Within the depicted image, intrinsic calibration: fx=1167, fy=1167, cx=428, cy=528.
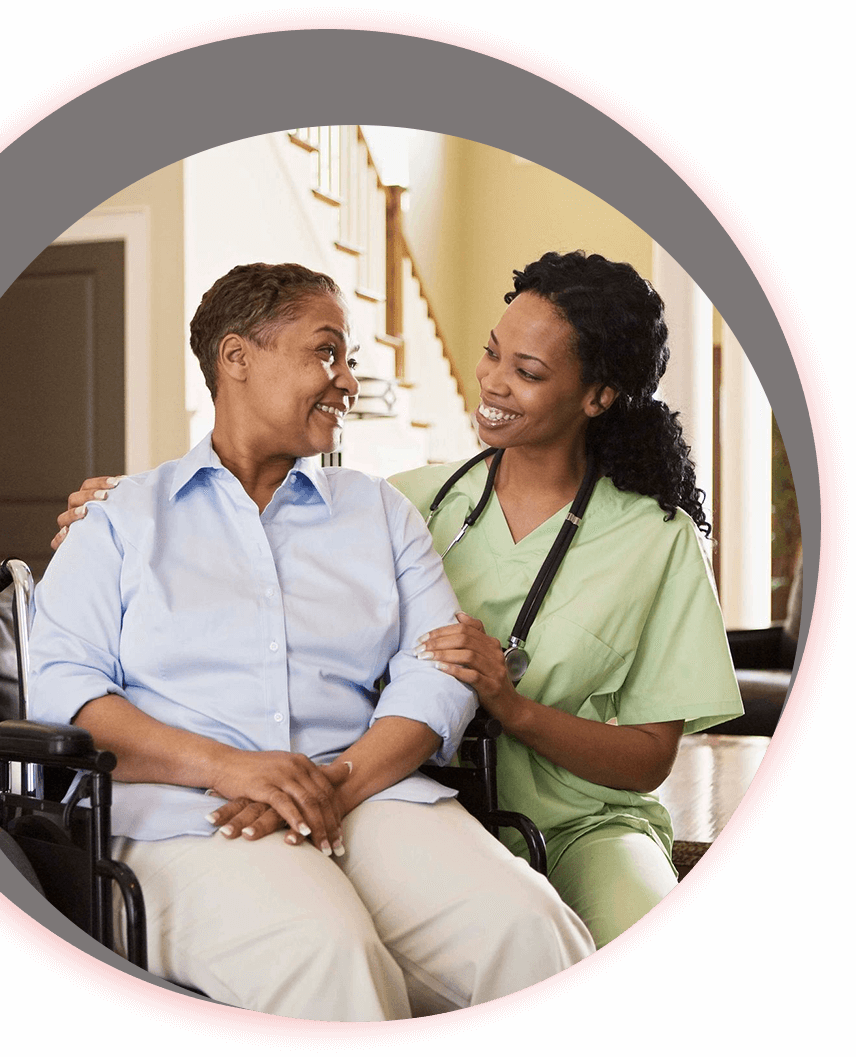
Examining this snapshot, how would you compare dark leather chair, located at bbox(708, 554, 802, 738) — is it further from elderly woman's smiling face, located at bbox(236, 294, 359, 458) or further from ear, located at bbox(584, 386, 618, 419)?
elderly woman's smiling face, located at bbox(236, 294, 359, 458)

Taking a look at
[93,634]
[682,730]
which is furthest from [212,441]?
[682,730]

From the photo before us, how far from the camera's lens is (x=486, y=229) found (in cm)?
870

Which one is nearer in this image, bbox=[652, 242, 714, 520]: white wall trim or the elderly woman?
the elderly woman

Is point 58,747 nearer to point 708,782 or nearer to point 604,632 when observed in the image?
point 604,632

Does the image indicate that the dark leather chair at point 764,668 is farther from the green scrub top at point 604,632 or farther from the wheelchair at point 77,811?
the wheelchair at point 77,811

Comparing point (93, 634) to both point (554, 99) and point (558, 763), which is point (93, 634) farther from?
point (554, 99)

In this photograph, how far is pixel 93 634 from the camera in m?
1.50

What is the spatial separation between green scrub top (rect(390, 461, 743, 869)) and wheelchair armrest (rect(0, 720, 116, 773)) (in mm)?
711

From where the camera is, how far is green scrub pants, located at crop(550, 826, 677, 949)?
5.29ft

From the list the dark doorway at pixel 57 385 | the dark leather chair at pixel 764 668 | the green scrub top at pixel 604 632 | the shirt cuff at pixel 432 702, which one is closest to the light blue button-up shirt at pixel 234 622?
the shirt cuff at pixel 432 702

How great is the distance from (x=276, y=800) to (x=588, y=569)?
2.20 ft

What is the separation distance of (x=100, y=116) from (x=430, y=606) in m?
0.77

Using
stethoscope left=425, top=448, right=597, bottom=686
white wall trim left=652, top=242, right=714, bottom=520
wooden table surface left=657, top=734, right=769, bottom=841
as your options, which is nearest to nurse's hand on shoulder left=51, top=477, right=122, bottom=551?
stethoscope left=425, top=448, right=597, bottom=686

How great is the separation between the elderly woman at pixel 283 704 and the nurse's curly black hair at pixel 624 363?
40 centimetres
